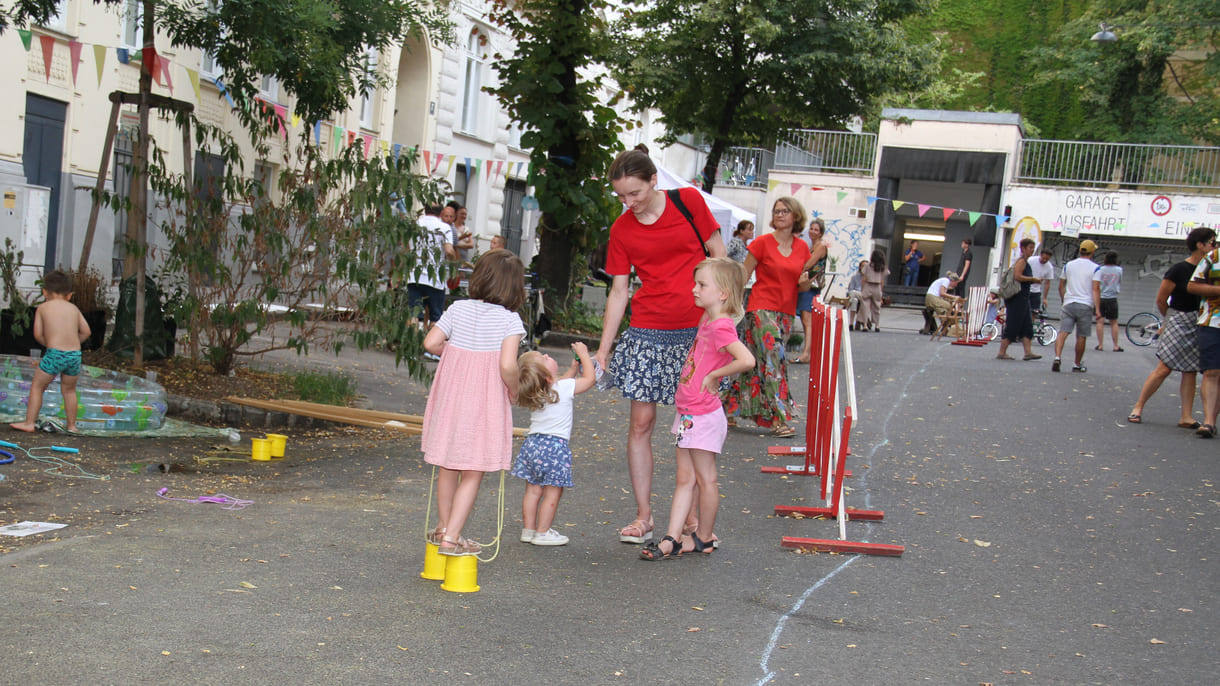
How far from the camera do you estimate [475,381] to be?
5.18 m

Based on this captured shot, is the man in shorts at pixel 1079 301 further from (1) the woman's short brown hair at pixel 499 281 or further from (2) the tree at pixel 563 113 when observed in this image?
(1) the woman's short brown hair at pixel 499 281

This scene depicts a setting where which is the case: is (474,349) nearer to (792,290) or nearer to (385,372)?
(792,290)

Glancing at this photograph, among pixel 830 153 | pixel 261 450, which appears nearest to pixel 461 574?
pixel 261 450

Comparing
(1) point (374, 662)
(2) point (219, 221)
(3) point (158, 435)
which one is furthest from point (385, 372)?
(1) point (374, 662)

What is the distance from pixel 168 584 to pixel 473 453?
1348 millimetres

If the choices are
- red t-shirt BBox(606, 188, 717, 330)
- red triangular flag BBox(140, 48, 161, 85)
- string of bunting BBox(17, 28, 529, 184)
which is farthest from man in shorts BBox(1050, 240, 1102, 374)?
red triangular flag BBox(140, 48, 161, 85)

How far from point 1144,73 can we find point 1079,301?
89.9ft

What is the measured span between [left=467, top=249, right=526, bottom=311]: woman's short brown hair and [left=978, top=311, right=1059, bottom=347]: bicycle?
18.8 meters

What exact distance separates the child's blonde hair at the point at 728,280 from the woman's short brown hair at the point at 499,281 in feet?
3.02

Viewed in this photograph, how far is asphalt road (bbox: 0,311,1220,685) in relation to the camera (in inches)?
156

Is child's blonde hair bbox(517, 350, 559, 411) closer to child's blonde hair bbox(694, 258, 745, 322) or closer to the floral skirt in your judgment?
child's blonde hair bbox(694, 258, 745, 322)

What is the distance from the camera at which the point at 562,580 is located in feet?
16.7

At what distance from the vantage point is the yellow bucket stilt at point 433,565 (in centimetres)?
492

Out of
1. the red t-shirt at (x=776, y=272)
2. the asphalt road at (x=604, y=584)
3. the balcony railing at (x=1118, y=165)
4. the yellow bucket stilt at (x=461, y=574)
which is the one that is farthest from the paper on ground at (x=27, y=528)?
the balcony railing at (x=1118, y=165)
